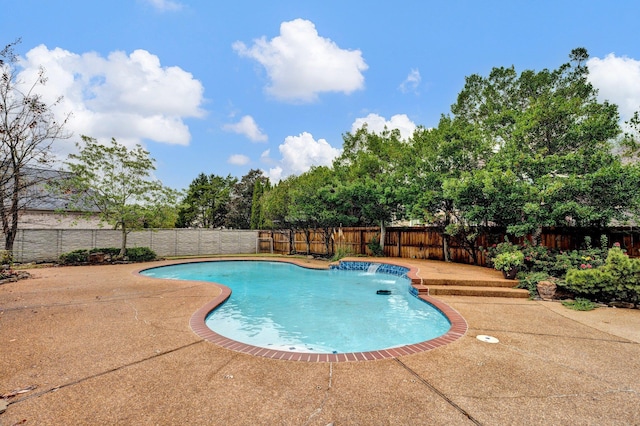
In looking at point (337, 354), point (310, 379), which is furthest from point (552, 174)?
point (310, 379)

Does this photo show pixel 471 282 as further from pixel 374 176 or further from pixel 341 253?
pixel 374 176

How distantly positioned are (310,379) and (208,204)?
3074cm

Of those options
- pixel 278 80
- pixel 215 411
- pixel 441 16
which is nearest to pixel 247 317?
pixel 215 411

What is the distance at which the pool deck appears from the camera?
2.44 metres

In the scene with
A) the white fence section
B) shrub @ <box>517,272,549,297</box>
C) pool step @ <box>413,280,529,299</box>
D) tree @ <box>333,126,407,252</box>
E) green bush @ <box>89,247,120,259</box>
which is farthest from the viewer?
green bush @ <box>89,247,120,259</box>

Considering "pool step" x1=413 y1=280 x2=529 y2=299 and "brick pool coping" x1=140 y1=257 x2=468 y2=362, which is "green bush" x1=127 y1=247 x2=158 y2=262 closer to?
"brick pool coping" x1=140 y1=257 x2=468 y2=362

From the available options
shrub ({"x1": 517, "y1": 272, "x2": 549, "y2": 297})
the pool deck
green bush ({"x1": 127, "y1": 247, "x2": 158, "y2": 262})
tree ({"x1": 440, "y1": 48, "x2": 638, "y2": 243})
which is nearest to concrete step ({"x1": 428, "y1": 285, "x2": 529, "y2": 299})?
shrub ({"x1": 517, "y1": 272, "x2": 549, "y2": 297})

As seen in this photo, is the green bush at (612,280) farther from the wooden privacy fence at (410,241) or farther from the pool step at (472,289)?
the wooden privacy fence at (410,241)

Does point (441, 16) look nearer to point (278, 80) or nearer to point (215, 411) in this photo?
point (278, 80)

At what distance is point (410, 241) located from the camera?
14.1 metres

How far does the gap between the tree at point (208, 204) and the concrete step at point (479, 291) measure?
26.8m

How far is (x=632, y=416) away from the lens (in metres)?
2.44

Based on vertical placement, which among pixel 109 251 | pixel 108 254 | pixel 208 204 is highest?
pixel 208 204

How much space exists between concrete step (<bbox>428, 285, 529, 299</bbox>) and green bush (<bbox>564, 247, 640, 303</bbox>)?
1.03 m
